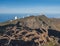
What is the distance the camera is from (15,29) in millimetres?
19859

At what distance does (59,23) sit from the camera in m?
21.5

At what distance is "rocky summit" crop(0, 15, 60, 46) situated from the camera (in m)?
18.6

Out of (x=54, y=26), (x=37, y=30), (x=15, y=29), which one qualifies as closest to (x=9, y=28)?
(x=15, y=29)

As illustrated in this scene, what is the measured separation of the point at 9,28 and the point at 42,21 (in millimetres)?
2627

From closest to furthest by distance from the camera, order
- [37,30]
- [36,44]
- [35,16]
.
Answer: [36,44] → [37,30] → [35,16]

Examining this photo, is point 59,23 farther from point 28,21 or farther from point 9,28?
point 9,28

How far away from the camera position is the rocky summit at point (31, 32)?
18.6m

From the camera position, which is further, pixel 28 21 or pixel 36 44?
pixel 28 21

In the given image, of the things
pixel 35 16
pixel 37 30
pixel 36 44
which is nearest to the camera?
pixel 36 44

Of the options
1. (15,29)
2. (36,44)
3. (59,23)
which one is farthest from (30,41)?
(59,23)

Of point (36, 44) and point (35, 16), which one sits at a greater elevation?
point (35, 16)

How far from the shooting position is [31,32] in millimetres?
19172

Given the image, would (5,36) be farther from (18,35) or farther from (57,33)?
(57,33)

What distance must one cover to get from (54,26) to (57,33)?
3.04 ft
